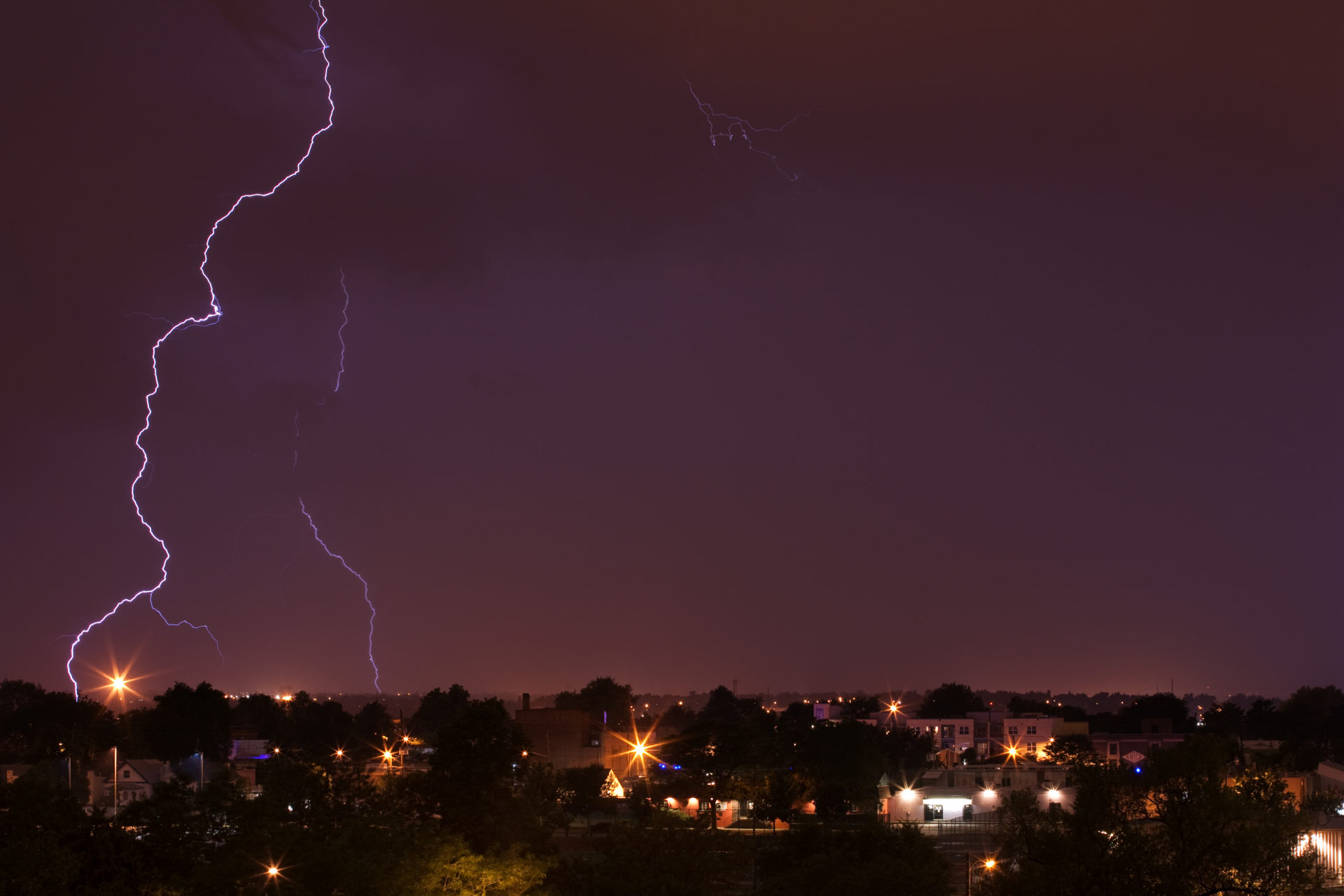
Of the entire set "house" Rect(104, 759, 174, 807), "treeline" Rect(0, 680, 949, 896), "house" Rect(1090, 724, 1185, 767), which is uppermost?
"treeline" Rect(0, 680, 949, 896)

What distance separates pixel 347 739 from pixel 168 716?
1685 cm

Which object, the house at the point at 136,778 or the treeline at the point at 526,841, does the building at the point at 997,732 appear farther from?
the house at the point at 136,778

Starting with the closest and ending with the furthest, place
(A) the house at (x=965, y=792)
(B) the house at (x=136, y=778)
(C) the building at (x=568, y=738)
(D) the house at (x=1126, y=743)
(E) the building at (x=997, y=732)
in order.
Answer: (A) the house at (x=965, y=792) → (B) the house at (x=136, y=778) → (C) the building at (x=568, y=738) → (D) the house at (x=1126, y=743) → (E) the building at (x=997, y=732)

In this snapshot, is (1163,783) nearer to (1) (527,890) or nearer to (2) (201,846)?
(1) (527,890)

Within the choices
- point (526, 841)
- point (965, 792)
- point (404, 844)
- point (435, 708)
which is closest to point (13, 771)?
point (965, 792)

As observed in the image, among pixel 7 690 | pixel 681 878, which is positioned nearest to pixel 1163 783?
pixel 681 878

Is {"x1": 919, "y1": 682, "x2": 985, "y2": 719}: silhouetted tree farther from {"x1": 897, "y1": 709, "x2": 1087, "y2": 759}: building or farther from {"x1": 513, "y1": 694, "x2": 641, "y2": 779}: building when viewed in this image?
{"x1": 513, "y1": 694, "x2": 641, "y2": 779}: building

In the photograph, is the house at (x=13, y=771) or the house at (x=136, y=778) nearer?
the house at (x=136, y=778)

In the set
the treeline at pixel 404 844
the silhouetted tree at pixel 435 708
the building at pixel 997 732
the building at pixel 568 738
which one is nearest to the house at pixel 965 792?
the treeline at pixel 404 844

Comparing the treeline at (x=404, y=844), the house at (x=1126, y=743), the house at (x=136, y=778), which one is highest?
the treeline at (x=404, y=844)

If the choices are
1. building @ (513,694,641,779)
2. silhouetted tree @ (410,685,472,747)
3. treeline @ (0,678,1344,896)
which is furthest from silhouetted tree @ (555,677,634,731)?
treeline @ (0,678,1344,896)

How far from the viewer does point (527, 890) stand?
89.6 feet

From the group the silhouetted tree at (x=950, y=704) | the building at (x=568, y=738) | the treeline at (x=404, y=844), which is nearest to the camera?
the treeline at (x=404, y=844)

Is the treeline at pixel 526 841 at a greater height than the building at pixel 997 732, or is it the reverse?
the treeline at pixel 526 841
